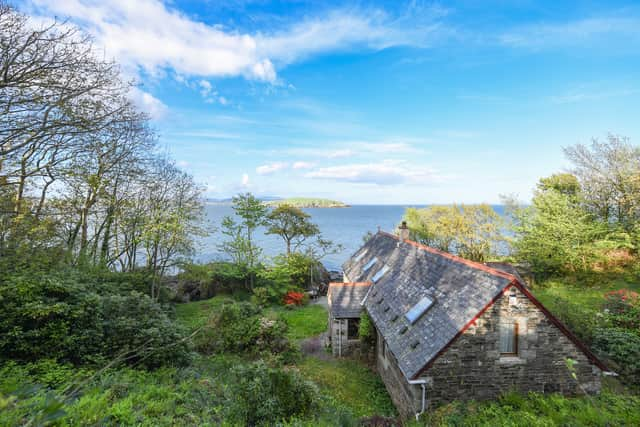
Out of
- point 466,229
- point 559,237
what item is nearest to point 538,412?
point 559,237

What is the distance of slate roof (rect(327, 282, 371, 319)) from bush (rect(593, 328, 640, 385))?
1059 cm

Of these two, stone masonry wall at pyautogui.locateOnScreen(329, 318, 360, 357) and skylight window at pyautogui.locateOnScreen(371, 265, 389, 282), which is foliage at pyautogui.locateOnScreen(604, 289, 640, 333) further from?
stone masonry wall at pyautogui.locateOnScreen(329, 318, 360, 357)

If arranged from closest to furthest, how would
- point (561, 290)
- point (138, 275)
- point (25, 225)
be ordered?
point (25, 225) < point (138, 275) < point (561, 290)

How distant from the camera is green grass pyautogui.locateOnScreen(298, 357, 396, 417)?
10844mm

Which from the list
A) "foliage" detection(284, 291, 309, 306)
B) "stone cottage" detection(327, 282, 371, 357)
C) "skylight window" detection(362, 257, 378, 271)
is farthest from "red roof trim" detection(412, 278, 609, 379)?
"foliage" detection(284, 291, 309, 306)

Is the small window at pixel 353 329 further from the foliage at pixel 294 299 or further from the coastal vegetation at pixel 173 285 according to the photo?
the foliage at pixel 294 299

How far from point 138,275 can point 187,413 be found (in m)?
17.1

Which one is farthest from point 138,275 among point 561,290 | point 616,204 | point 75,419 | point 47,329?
point 616,204

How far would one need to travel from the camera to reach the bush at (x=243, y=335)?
14.1 m

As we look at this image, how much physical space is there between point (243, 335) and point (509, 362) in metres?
11.2

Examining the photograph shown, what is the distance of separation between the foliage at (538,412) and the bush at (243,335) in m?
7.96

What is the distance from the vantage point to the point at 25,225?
1075 cm

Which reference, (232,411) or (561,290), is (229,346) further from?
(561,290)

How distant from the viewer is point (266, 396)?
7062 mm
